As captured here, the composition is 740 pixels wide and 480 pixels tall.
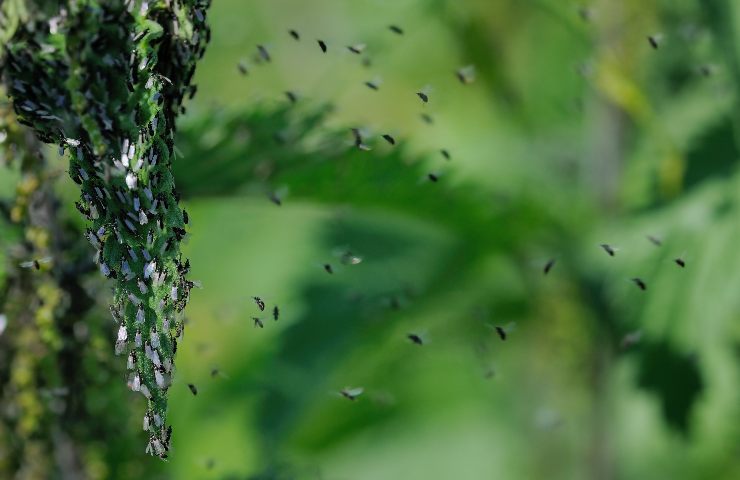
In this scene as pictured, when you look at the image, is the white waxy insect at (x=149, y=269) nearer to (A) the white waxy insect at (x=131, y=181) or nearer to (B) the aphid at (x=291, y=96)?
(A) the white waxy insect at (x=131, y=181)

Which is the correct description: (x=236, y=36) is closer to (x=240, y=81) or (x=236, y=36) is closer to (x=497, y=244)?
(x=240, y=81)

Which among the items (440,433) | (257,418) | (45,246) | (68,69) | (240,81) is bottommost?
(440,433)

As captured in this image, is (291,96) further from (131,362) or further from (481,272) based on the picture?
(481,272)

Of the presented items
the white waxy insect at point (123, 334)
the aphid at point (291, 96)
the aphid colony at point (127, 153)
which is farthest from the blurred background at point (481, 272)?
the white waxy insect at point (123, 334)

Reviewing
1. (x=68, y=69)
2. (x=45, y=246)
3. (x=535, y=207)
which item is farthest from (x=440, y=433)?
(x=68, y=69)

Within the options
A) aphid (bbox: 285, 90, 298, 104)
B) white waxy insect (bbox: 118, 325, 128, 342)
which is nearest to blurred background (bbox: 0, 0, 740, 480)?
aphid (bbox: 285, 90, 298, 104)

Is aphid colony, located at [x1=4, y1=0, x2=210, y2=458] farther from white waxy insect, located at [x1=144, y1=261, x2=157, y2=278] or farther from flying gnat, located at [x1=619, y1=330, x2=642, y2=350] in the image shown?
flying gnat, located at [x1=619, y1=330, x2=642, y2=350]

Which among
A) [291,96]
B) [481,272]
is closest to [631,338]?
[291,96]
